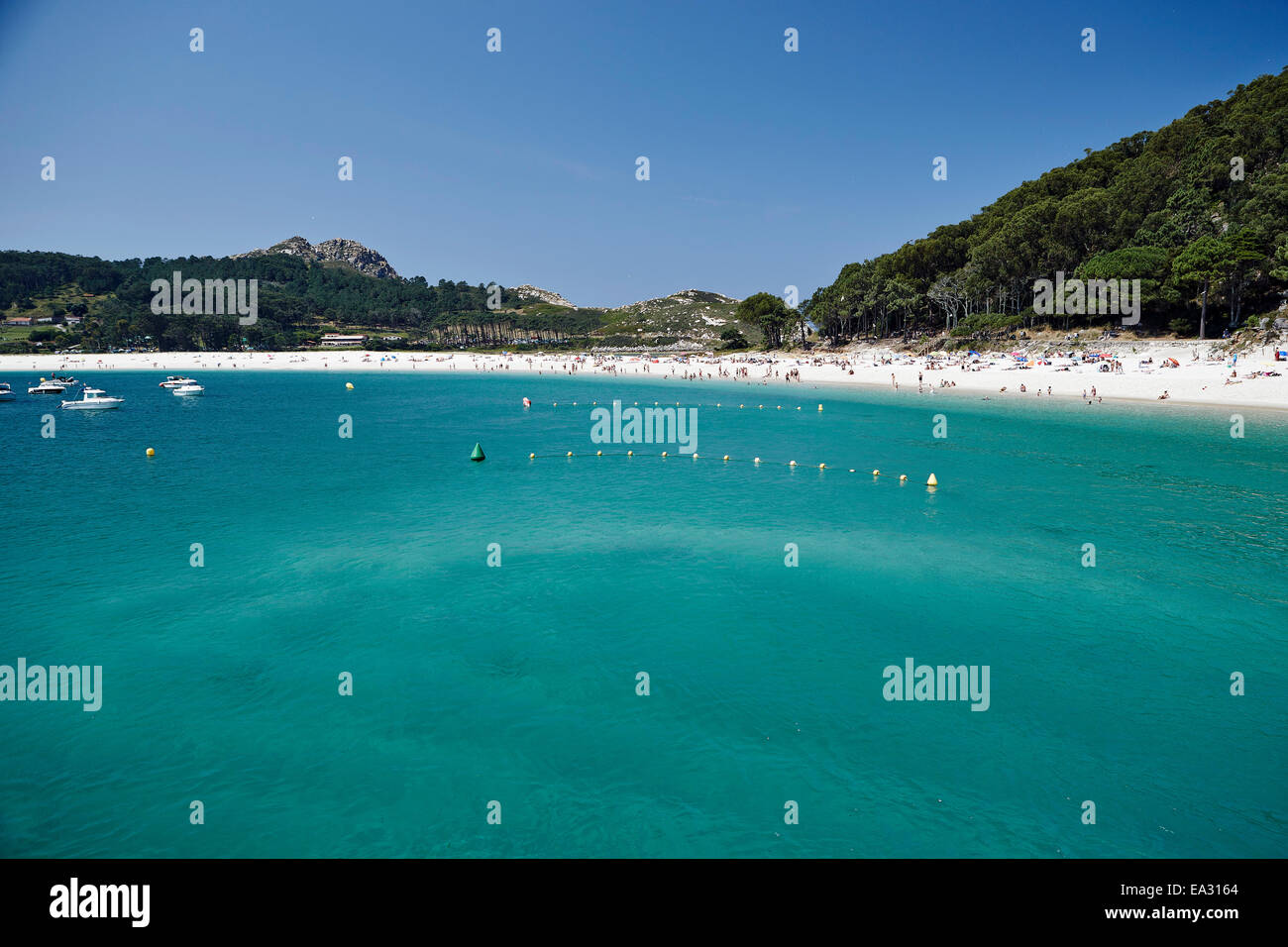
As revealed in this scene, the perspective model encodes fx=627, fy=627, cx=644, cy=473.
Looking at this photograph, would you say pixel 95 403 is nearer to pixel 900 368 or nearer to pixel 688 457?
pixel 688 457

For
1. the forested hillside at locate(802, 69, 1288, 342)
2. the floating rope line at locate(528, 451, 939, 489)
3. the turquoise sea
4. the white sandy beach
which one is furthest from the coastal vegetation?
the floating rope line at locate(528, 451, 939, 489)

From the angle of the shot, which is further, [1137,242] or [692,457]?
[1137,242]

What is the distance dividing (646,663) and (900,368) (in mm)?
90466

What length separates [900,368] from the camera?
94.6m

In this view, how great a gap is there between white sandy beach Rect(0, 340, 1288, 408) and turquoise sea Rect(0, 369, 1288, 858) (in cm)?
3757

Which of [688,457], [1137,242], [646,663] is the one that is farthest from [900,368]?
[646,663]

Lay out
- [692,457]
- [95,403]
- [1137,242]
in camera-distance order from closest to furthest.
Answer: [692,457], [95,403], [1137,242]

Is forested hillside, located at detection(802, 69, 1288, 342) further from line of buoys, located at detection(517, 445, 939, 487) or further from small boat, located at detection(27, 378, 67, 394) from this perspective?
small boat, located at detection(27, 378, 67, 394)

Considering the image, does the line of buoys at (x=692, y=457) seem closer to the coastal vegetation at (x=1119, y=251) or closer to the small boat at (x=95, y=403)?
the small boat at (x=95, y=403)

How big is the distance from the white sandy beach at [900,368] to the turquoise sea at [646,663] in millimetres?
37568

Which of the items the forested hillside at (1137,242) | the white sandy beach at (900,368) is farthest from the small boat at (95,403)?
the forested hillside at (1137,242)

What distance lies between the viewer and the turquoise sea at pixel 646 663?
1016cm
